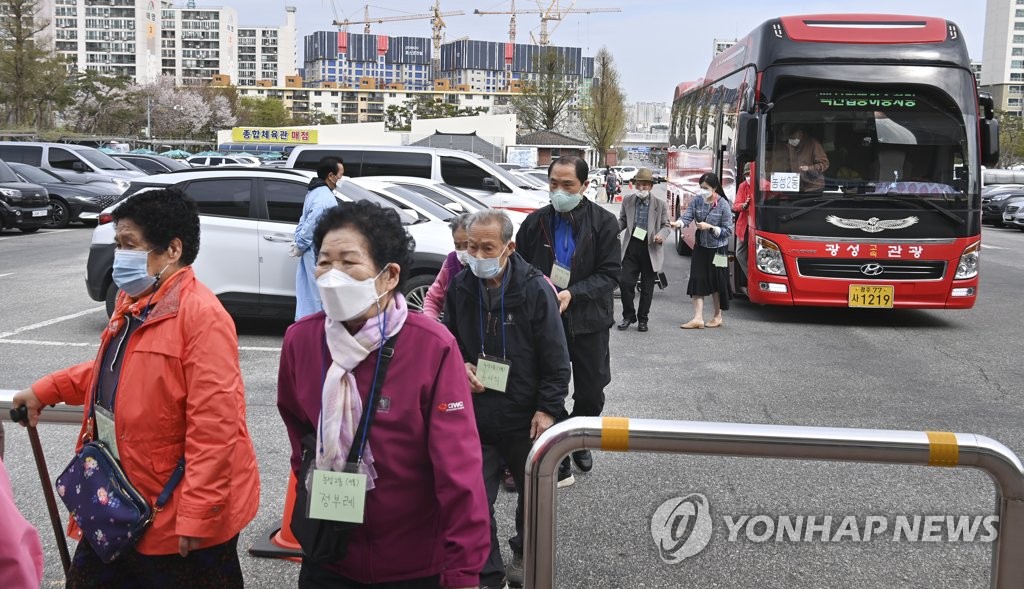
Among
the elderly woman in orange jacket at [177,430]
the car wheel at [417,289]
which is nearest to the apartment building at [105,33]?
the car wheel at [417,289]

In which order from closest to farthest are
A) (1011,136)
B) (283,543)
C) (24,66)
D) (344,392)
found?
1. (344,392)
2. (283,543)
3. (24,66)
4. (1011,136)

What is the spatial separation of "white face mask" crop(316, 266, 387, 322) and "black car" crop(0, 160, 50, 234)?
22.1 metres

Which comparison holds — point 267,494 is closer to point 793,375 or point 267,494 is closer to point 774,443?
point 774,443

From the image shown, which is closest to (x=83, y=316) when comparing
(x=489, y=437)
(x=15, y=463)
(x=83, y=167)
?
(x=15, y=463)

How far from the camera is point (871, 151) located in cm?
1146

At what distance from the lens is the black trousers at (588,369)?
5.29m

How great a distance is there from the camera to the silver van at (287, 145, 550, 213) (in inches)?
734

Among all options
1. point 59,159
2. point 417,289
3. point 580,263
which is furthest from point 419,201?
point 59,159

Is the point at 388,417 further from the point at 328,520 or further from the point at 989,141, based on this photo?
the point at 989,141

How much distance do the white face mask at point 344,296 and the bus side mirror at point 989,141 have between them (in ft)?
33.4

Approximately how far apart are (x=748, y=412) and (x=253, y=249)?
203 inches

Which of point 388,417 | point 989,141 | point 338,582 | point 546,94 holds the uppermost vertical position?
point 546,94

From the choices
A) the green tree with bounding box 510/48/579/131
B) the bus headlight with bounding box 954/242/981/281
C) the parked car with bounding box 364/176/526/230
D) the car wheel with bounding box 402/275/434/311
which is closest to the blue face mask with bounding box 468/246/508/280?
the car wheel with bounding box 402/275/434/311

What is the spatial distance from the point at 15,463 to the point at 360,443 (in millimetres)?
3241
